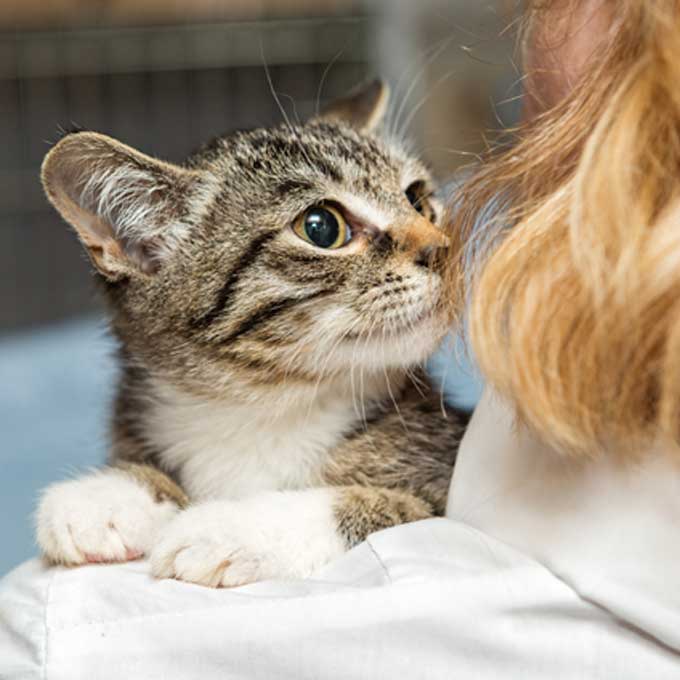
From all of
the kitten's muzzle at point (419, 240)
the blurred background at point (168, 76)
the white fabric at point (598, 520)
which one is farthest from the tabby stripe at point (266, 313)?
the blurred background at point (168, 76)

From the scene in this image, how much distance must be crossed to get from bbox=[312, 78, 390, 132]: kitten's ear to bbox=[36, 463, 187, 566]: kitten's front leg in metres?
0.62

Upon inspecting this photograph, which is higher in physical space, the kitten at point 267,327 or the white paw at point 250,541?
the kitten at point 267,327

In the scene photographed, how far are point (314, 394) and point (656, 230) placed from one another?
1.67 ft

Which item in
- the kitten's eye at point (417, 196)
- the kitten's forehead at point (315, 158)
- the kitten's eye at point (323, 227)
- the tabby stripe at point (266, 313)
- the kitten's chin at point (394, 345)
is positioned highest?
the kitten's forehead at point (315, 158)

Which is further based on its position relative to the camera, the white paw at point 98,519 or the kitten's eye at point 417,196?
the kitten's eye at point 417,196

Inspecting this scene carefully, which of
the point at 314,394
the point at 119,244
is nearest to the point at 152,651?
the point at 314,394

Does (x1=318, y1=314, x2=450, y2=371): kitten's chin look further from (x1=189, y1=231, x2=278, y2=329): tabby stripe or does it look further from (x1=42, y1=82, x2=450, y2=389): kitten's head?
(x1=189, y1=231, x2=278, y2=329): tabby stripe

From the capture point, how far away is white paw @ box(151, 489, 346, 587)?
0.88m

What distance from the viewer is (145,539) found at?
3.24 feet

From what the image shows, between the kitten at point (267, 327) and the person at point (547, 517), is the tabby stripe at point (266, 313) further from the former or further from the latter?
the person at point (547, 517)

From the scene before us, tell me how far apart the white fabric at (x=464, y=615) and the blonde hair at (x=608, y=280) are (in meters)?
0.06

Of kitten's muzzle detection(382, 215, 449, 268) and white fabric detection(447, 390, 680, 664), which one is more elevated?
kitten's muzzle detection(382, 215, 449, 268)

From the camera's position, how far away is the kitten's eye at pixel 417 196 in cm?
126

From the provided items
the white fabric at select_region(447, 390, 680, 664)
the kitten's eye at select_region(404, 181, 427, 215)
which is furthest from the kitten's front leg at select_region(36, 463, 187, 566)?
the kitten's eye at select_region(404, 181, 427, 215)
